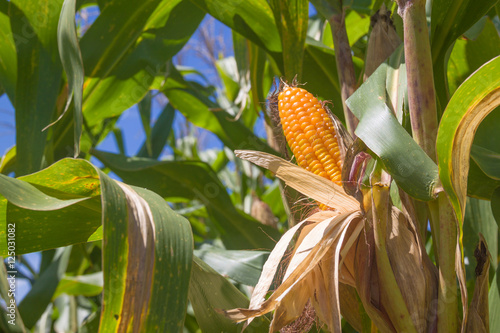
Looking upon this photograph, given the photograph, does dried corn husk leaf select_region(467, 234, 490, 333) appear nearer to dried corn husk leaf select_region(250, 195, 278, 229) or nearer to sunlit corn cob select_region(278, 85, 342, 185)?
sunlit corn cob select_region(278, 85, 342, 185)

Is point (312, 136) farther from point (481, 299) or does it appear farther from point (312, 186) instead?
A: point (481, 299)

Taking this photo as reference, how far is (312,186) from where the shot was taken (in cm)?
72

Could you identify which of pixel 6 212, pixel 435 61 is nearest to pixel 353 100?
pixel 435 61

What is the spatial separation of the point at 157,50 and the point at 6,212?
0.79 metres

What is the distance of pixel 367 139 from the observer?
0.63 meters

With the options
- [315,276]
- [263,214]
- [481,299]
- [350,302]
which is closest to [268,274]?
[315,276]

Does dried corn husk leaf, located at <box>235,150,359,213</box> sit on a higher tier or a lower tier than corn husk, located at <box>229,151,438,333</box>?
higher

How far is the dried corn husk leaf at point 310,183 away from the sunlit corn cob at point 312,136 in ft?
0.12

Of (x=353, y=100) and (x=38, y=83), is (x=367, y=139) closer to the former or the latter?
(x=353, y=100)

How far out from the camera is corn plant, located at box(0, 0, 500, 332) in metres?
0.58

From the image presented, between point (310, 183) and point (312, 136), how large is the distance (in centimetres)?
9

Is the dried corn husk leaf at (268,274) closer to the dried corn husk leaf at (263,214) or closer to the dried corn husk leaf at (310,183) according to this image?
the dried corn husk leaf at (310,183)

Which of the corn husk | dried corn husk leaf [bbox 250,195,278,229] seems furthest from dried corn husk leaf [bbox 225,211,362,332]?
dried corn husk leaf [bbox 250,195,278,229]

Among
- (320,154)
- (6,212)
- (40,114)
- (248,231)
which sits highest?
(320,154)
